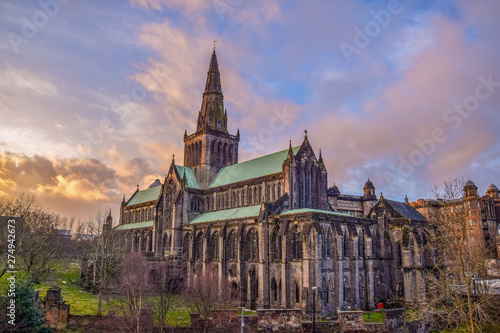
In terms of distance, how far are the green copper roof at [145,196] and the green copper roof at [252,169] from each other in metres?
21.6

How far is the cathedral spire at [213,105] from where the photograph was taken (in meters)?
80.5

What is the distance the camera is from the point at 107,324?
41594 millimetres

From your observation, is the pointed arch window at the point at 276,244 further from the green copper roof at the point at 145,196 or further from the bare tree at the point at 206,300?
the green copper roof at the point at 145,196

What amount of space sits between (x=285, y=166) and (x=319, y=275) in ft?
60.8

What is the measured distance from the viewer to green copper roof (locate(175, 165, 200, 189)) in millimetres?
76188

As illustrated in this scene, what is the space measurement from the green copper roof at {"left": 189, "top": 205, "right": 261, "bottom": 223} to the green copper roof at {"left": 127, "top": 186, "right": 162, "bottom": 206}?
23.6m

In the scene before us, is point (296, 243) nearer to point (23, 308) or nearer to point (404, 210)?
point (404, 210)

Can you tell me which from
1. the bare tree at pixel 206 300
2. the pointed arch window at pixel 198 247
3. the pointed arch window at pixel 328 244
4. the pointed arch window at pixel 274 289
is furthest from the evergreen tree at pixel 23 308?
the pointed arch window at pixel 198 247

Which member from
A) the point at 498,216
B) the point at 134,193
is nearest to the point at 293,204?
the point at 134,193

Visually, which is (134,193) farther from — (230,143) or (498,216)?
(498,216)

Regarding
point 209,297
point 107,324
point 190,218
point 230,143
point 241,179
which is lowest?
point 107,324

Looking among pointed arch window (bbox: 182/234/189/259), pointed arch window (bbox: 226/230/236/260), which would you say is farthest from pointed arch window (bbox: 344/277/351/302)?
pointed arch window (bbox: 182/234/189/259)

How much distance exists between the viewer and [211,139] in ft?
260

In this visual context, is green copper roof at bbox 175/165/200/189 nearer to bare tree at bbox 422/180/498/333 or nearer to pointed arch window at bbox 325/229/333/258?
pointed arch window at bbox 325/229/333/258
